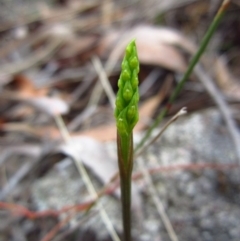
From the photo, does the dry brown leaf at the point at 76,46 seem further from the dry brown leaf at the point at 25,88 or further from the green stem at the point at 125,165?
the green stem at the point at 125,165

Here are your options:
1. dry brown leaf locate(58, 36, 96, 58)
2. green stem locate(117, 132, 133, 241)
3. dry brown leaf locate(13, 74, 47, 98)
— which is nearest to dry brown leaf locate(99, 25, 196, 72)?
dry brown leaf locate(58, 36, 96, 58)

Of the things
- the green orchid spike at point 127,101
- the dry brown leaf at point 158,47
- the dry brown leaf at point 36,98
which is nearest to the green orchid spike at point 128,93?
the green orchid spike at point 127,101

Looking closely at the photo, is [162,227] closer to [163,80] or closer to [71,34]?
[163,80]

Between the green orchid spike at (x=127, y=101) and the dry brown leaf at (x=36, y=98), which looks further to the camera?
the dry brown leaf at (x=36, y=98)

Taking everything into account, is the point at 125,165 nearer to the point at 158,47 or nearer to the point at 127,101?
the point at 127,101

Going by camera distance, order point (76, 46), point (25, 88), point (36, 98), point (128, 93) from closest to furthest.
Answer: point (128, 93)
point (36, 98)
point (25, 88)
point (76, 46)

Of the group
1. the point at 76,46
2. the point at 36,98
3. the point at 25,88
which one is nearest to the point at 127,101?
the point at 36,98

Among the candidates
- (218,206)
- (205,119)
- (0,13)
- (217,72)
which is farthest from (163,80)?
(0,13)

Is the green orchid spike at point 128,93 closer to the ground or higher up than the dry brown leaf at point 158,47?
closer to the ground
